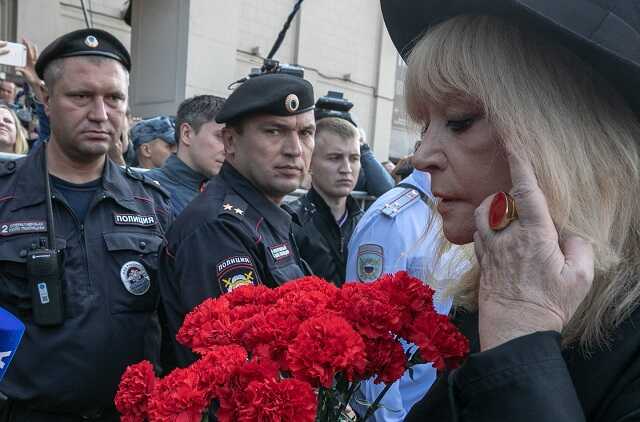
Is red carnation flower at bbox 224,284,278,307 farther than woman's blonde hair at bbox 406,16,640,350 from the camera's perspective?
Yes

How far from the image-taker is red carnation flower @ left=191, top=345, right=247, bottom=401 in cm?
102

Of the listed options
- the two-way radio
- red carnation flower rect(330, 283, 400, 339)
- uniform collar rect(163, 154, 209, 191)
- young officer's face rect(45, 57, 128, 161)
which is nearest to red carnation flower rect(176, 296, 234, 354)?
red carnation flower rect(330, 283, 400, 339)

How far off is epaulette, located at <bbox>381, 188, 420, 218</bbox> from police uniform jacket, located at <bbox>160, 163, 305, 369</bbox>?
52 cm

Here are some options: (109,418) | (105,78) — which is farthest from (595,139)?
(105,78)

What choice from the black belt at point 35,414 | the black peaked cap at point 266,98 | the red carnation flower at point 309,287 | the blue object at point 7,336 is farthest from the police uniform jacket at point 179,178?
the red carnation flower at point 309,287

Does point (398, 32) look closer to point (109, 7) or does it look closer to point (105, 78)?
point (105, 78)

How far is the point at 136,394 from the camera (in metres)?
1.13

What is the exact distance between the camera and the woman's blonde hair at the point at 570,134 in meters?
1.10

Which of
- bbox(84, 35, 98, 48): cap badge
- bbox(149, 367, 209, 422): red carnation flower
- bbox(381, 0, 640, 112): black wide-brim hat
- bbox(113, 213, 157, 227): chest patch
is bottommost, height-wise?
bbox(113, 213, 157, 227): chest patch

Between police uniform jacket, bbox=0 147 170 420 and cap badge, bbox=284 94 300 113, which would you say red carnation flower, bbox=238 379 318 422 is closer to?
→ police uniform jacket, bbox=0 147 170 420

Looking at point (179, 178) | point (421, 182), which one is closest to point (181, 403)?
point (421, 182)

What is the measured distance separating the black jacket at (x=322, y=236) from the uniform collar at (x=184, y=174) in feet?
2.22

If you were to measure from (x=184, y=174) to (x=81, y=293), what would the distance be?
168 centimetres

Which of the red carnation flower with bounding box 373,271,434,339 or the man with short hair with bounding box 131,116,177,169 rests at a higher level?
the red carnation flower with bounding box 373,271,434,339
